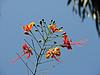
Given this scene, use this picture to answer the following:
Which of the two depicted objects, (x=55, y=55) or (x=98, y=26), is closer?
(x=98, y=26)

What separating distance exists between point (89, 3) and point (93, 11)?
104mm

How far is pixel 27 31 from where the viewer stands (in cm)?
527

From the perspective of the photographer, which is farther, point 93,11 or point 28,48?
point 28,48

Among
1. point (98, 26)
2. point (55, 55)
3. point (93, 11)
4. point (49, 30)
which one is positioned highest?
point (93, 11)

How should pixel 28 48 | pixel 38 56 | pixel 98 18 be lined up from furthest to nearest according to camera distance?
pixel 28 48
pixel 38 56
pixel 98 18

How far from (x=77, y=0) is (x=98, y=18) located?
1.21ft

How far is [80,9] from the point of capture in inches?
124

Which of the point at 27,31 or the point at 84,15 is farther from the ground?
the point at 84,15

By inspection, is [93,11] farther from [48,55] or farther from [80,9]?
[48,55]

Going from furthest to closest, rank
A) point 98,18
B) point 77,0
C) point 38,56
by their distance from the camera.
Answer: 1. point 38,56
2. point 77,0
3. point 98,18

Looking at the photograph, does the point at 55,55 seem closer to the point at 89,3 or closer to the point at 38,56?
the point at 38,56

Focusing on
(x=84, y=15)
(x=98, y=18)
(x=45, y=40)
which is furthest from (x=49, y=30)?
(x=98, y=18)

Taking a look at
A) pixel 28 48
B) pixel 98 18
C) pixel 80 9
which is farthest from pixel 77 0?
pixel 28 48

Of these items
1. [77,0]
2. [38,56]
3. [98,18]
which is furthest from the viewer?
[38,56]
